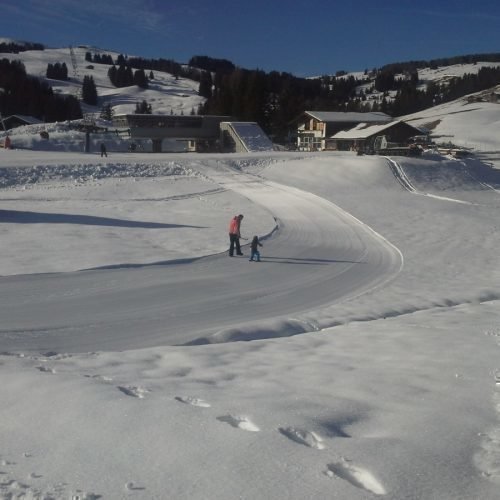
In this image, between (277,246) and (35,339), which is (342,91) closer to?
(277,246)

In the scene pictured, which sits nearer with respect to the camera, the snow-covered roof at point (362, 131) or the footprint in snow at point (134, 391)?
the footprint in snow at point (134, 391)

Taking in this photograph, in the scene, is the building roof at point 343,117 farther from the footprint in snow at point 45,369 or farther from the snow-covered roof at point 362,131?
the footprint in snow at point 45,369

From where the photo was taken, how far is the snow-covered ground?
14.5ft

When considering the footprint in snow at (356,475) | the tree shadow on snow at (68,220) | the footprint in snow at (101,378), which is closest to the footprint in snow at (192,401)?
the footprint in snow at (101,378)

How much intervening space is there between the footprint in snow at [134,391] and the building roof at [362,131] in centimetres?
5274

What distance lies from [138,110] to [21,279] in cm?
11734

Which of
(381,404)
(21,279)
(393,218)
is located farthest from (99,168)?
(381,404)

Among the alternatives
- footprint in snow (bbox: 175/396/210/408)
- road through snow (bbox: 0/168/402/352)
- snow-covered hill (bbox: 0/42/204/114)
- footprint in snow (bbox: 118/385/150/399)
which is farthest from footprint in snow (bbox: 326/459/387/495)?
snow-covered hill (bbox: 0/42/204/114)

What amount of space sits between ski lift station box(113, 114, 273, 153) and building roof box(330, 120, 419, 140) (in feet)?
27.4

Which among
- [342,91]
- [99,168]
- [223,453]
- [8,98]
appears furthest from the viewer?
[342,91]

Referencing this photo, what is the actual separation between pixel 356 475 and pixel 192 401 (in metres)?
2.16

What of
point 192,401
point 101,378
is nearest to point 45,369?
point 101,378

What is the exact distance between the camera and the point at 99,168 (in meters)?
35.5

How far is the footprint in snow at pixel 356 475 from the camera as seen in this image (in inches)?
163
